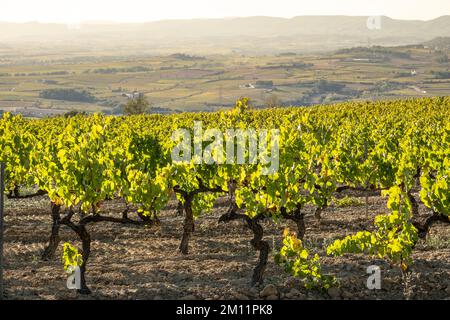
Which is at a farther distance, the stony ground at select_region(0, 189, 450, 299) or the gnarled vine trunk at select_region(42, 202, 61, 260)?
the gnarled vine trunk at select_region(42, 202, 61, 260)

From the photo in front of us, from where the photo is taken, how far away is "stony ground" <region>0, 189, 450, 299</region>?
14.1m

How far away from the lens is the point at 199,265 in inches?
651

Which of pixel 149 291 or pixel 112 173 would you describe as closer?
pixel 149 291

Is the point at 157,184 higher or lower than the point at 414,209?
higher

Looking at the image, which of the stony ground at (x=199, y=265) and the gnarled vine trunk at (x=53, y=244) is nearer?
the stony ground at (x=199, y=265)

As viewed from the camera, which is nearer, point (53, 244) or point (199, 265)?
point (199, 265)

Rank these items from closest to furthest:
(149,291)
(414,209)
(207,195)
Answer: (149,291) < (207,195) < (414,209)

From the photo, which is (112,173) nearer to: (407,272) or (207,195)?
(207,195)

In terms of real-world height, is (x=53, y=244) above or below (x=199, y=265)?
above

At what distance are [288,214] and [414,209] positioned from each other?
625 centimetres

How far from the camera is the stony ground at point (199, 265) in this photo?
14.1 meters
